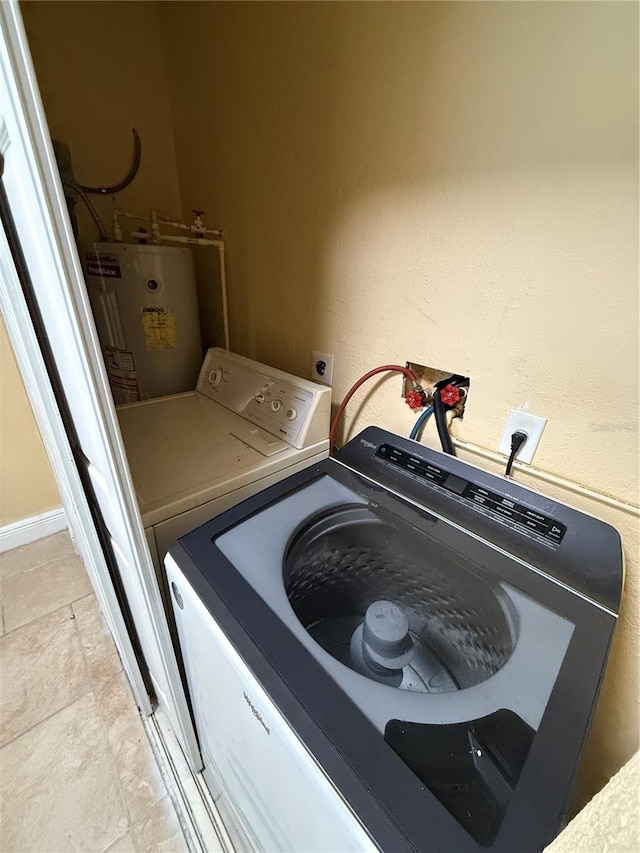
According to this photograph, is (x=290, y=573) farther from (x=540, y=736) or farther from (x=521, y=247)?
(x=521, y=247)

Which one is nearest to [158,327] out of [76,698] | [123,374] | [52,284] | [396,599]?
[123,374]

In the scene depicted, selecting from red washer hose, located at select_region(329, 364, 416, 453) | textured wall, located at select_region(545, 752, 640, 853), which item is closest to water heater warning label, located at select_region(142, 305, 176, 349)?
red washer hose, located at select_region(329, 364, 416, 453)

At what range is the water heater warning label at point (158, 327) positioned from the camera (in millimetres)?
1391

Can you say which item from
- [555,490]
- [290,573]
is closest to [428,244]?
[555,490]

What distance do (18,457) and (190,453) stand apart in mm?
1320

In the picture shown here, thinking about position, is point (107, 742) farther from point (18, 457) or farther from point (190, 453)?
point (18, 457)

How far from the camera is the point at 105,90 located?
4.66 feet

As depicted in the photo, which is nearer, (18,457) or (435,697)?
(435,697)

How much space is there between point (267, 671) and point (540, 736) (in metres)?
0.35

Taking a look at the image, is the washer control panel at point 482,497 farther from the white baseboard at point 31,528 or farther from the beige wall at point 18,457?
the white baseboard at point 31,528

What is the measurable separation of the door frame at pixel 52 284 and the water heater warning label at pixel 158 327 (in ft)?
1.75

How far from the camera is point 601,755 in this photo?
86 centimetres

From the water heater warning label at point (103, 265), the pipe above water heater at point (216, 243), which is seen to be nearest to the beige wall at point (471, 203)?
the pipe above water heater at point (216, 243)

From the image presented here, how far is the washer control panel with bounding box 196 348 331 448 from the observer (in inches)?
42.7
